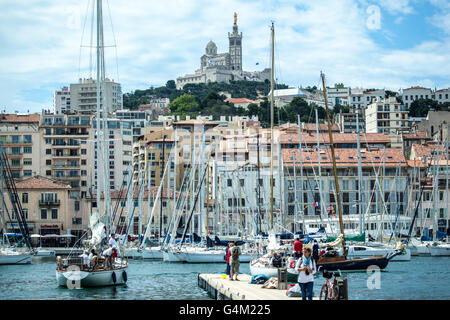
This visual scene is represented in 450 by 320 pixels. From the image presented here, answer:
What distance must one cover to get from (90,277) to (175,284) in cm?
571

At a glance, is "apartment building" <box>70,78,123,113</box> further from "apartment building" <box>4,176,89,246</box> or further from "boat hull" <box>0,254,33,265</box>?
"boat hull" <box>0,254,33,265</box>

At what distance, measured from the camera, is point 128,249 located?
5512cm

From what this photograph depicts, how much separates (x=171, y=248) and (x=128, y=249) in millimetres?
8467

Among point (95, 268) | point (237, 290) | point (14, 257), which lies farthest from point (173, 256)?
point (237, 290)

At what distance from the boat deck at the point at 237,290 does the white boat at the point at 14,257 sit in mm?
23680

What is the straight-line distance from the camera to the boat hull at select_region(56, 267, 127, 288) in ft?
88.9

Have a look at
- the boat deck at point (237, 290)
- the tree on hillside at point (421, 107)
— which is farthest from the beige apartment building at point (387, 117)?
the boat deck at point (237, 290)

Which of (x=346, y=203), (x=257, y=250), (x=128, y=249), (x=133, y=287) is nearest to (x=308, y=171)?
(x=346, y=203)

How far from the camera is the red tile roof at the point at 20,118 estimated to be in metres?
Answer: 101

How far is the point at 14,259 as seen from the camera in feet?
158

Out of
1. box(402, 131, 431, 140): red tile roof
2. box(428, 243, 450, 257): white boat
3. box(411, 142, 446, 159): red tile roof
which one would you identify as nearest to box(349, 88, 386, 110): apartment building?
box(402, 131, 431, 140): red tile roof

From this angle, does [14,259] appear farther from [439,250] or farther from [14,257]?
[439,250]

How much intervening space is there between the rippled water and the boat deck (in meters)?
0.63

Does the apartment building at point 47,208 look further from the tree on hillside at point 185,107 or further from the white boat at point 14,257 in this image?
the tree on hillside at point 185,107
